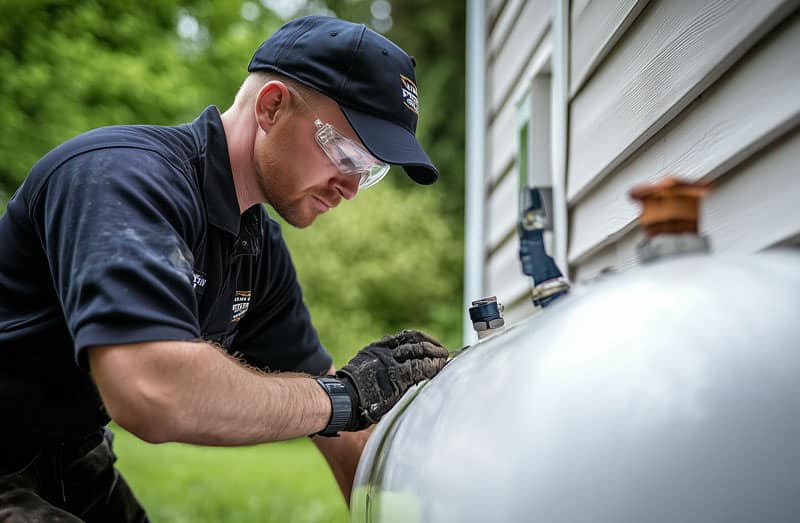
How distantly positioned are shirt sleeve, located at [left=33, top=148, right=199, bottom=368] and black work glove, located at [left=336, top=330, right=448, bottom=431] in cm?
33

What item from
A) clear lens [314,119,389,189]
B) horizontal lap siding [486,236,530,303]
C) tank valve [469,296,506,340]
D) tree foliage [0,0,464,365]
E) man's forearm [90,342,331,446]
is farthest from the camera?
tree foliage [0,0,464,365]

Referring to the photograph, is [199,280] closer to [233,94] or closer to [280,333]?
[280,333]

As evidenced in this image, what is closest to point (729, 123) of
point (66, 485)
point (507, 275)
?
point (66, 485)

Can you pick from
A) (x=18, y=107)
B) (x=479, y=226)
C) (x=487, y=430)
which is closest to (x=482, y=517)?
(x=487, y=430)

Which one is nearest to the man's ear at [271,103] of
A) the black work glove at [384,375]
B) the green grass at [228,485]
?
the black work glove at [384,375]

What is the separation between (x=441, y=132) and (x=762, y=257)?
16716 millimetres

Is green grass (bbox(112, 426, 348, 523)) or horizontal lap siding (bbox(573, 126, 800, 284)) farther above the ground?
horizontal lap siding (bbox(573, 126, 800, 284))

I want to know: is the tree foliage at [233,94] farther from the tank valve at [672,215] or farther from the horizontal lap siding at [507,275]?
the tank valve at [672,215]

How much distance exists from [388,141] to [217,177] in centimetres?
39

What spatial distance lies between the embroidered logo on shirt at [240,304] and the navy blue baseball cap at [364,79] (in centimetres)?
54

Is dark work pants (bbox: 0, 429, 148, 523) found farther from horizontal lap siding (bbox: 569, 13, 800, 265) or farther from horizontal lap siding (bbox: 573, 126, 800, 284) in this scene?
horizontal lap siding (bbox: 569, 13, 800, 265)

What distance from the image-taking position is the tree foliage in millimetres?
8180

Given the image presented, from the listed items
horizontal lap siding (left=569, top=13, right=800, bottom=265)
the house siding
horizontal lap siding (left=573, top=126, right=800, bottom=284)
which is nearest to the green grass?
the house siding

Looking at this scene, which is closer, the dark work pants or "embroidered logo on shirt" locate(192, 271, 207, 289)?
the dark work pants
